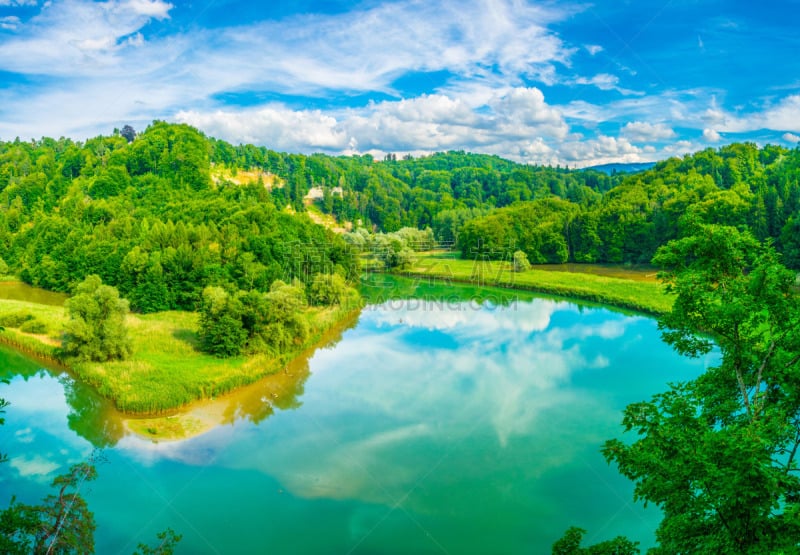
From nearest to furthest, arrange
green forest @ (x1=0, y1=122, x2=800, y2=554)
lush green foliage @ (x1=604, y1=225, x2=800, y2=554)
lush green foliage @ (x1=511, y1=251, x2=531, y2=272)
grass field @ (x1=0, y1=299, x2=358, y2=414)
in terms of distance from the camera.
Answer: lush green foliage @ (x1=604, y1=225, x2=800, y2=554)
green forest @ (x1=0, y1=122, x2=800, y2=554)
grass field @ (x1=0, y1=299, x2=358, y2=414)
lush green foliage @ (x1=511, y1=251, x2=531, y2=272)

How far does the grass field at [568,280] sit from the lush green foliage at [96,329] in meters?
31.3

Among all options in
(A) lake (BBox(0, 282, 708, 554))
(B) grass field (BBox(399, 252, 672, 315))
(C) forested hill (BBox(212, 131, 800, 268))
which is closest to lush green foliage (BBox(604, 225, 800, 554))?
(C) forested hill (BBox(212, 131, 800, 268))

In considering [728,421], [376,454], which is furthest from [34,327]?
[728,421]

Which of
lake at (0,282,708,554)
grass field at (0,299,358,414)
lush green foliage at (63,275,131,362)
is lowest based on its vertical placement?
lake at (0,282,708,554)

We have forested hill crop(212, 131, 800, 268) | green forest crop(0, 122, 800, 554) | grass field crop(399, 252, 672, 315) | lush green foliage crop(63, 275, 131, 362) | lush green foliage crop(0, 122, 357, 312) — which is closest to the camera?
green forest crop(0, 122, 800, 554)

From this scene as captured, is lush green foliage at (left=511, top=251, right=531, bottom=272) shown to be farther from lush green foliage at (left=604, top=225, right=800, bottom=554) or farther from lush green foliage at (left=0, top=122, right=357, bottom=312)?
lush green foliage at (left=604, top=225, right=800, bottom=554)

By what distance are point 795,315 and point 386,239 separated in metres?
57.3

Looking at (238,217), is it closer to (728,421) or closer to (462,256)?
(462,256)

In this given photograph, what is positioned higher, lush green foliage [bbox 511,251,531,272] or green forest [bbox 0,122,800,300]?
green forest [bbox 0,122,800,300]

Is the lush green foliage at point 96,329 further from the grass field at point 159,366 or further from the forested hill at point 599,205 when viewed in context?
the forested hill at point 599,205

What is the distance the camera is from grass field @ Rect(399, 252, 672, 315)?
3797cm

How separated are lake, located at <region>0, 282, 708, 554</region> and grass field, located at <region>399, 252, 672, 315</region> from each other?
11.2 meters

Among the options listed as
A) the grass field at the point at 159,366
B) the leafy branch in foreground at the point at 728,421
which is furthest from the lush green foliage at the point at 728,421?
the grass field at the point at 159,366

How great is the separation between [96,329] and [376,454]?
14.6 meters
